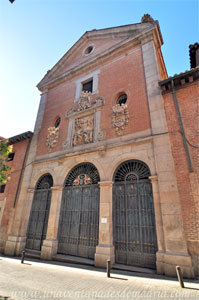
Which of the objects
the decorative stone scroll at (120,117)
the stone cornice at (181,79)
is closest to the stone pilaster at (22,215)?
the decorative stone scroll at (120,117)

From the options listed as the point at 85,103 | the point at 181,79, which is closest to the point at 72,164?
the point at 85,103

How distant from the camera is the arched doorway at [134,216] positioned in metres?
5.85

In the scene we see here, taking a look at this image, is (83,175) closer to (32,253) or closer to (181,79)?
(32,253)

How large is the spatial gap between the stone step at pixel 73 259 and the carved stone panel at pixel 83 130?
5.24 m

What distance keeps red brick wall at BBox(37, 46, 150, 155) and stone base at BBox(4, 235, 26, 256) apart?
4.86 metres

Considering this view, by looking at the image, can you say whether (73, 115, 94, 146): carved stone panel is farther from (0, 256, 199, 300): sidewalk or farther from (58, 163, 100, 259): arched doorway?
(0, 256, 199, 300): sidewalk

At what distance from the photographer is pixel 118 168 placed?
24.2 feet

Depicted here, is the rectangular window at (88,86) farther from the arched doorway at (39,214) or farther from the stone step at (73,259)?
the stone step at (73,259)

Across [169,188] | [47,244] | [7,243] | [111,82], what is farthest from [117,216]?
[111,82]

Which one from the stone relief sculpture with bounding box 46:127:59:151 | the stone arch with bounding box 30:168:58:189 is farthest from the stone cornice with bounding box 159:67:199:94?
the stone arch with bounding box 30:168:58:189

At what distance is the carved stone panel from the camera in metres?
8.82

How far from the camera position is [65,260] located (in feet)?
22.6

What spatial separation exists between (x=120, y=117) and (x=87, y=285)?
6.55m

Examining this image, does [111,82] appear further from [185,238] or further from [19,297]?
[19,297]
